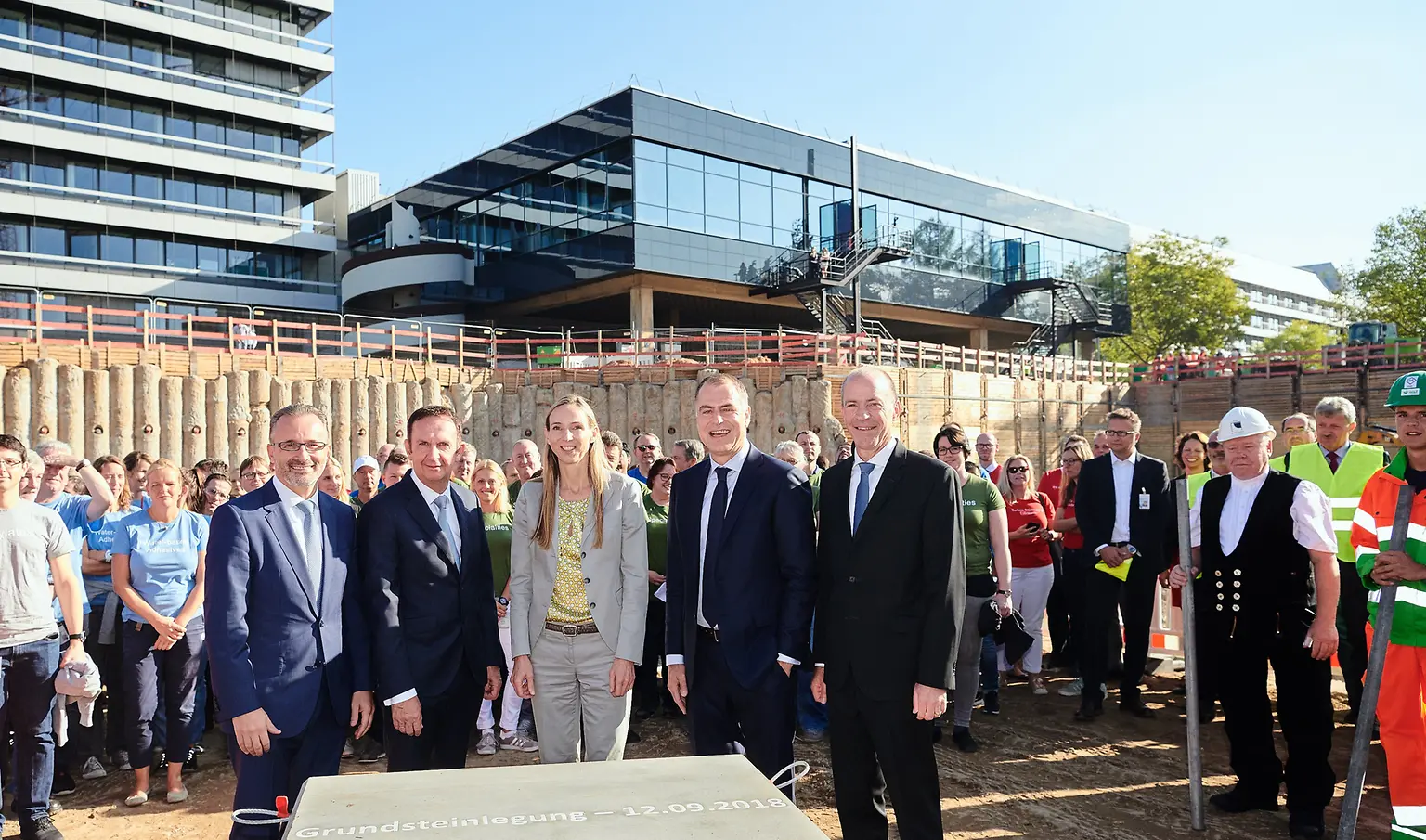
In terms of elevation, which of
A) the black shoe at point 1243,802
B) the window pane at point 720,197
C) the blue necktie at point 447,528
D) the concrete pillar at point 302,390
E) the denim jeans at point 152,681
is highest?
the window pane at point 720,197

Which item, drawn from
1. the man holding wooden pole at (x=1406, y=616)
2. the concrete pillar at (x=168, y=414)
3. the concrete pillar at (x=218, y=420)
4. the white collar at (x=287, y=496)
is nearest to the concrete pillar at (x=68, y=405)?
the concrete pillar at (x=168, y=414)

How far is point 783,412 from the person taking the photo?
2164 centimetres

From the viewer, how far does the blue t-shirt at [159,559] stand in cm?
562

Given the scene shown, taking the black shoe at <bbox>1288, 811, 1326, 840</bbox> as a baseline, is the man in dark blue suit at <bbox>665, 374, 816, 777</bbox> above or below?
above

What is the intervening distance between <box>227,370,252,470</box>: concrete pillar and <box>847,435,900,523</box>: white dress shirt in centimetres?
1829

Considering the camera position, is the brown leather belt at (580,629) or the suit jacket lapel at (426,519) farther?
the brown leather belt at (580,629)

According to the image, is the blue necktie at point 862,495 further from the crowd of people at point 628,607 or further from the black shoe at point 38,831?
the black shoe at point 38,831

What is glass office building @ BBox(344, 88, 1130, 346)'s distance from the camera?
1139 inches

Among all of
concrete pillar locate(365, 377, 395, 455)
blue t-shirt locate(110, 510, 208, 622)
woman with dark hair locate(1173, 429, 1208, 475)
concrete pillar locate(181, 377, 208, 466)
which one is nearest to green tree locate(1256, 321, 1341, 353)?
concrete pillar locate(365, 377, 395, 455)

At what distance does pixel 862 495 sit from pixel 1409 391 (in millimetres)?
2828

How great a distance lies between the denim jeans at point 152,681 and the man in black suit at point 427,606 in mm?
2745

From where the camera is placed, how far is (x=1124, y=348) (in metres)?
49.0

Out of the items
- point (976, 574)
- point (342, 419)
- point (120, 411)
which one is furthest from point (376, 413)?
point (976, 574)

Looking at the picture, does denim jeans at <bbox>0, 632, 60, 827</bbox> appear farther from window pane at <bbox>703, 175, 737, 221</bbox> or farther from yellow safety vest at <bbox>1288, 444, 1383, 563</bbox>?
window pane at <bbox>703, 175, 737, 221</bbox>
